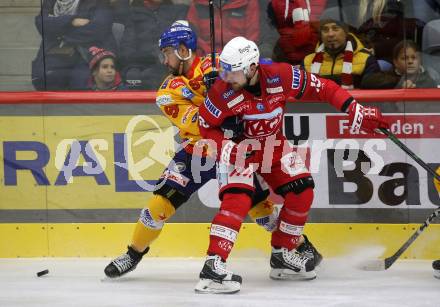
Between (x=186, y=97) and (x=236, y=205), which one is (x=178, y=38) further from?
(x=236, y=205)

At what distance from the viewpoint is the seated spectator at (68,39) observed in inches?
231

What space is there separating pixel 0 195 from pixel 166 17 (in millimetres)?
1422

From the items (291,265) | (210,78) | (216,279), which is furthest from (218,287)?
(210,78)

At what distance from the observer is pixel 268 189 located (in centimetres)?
532

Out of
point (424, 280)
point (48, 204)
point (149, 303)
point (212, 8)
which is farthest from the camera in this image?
point (48, 204)

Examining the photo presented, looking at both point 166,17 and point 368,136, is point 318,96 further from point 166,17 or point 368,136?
point 166,17

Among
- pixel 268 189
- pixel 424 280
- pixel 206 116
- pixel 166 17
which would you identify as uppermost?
pixel 166 17

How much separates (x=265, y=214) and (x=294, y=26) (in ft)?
3.72

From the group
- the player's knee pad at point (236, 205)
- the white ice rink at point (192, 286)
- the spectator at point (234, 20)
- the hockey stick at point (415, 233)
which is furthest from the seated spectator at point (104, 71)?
the hockey stick at point (415, 233)

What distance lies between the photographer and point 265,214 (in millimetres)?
5316

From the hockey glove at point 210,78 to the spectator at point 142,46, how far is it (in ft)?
2.54

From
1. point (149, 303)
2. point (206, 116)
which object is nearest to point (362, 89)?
point (206, 116)

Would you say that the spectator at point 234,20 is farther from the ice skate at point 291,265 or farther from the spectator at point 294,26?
the ice skate at point 291,265

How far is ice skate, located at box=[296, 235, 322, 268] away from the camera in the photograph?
535cm
